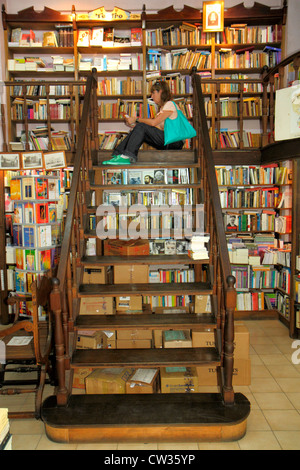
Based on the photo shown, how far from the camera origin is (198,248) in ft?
9.45

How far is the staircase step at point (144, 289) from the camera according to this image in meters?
2.69

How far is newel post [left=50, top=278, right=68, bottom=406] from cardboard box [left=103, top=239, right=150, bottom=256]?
92cm

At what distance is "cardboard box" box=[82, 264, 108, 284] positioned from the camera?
10.3ft

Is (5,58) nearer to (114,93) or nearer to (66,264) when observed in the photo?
(114,93)

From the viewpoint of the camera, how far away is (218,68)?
507cm

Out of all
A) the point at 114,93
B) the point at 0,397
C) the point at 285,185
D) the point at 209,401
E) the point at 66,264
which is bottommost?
the point at 0,397

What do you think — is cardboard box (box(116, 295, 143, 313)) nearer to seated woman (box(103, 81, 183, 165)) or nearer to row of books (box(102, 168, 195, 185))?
seated woman (box(103, 81, 183, 165))

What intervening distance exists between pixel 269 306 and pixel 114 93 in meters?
3.44

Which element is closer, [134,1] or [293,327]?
[293,327]

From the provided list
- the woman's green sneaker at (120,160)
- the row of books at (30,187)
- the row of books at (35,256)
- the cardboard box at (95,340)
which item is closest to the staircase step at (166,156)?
the woman's green sneaker at (120,160)

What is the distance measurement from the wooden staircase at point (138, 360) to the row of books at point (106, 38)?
2661mm

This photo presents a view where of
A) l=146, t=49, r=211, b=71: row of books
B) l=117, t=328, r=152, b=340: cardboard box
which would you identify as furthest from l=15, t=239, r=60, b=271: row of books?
l=146, t=49, r=211, b=71: row of books

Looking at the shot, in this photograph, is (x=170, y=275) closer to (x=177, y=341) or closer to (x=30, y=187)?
(x=177, y=341)
